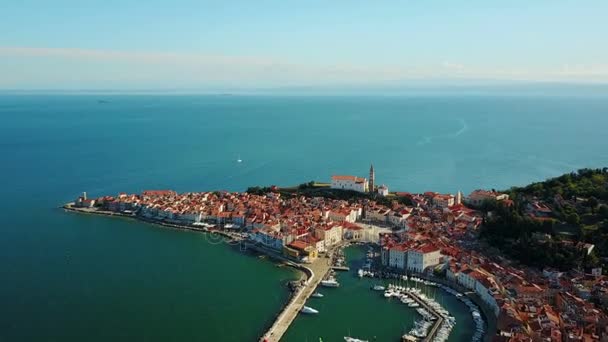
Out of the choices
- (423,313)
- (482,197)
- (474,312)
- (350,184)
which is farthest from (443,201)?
(423,313)

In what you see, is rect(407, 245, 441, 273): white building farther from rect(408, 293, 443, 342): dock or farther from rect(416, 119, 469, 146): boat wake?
rect(416, 119, 469, 146): boat wake

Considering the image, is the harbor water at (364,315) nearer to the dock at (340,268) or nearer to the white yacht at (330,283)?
the white yacht at (330,283)

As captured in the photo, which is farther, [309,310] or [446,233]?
[446,233]

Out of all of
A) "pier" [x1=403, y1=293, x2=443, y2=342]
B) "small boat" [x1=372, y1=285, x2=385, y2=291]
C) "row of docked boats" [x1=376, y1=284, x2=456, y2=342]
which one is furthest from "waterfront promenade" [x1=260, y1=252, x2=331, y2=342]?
"pier" [x1=403, y1=293, x2=443, y2=342]

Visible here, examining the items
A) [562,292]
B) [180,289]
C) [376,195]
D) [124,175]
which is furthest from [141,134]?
[562,292]

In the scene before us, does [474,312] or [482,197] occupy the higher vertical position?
[482,197]

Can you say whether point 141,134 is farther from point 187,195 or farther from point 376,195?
point 376,195

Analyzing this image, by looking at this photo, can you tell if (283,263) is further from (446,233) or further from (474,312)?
(474,312)
